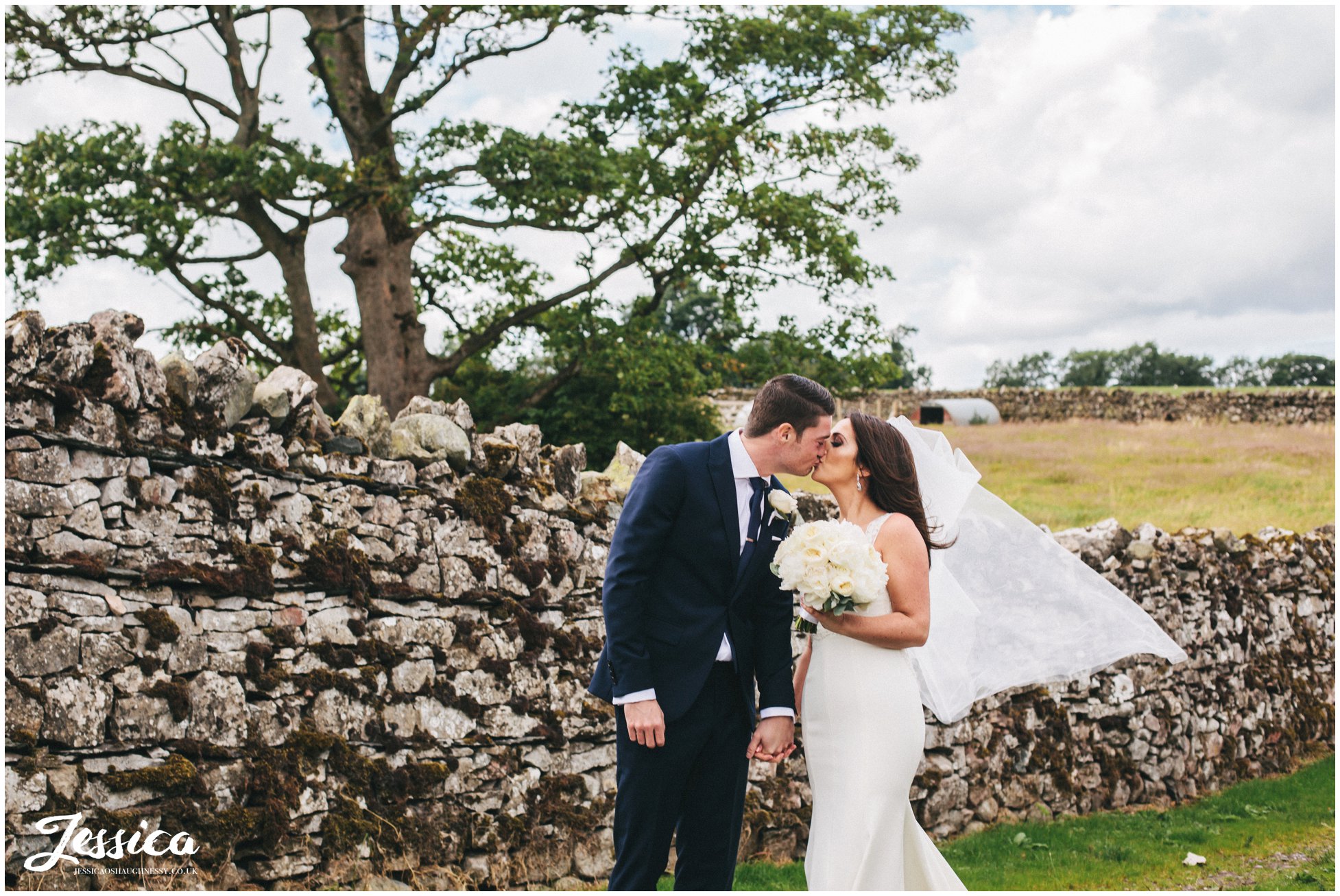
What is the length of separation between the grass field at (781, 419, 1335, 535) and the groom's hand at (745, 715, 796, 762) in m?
9.50

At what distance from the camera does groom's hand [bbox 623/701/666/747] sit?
353 cm

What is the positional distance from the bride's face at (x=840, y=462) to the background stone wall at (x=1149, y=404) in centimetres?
2606

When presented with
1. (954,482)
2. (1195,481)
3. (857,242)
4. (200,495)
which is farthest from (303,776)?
(1195,481)

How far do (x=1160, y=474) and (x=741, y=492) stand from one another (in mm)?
18316

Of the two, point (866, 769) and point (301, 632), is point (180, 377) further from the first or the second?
point (866, 769)

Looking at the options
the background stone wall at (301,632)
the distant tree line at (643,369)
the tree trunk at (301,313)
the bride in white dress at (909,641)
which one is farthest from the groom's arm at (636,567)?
the tree trunk at (301,313)

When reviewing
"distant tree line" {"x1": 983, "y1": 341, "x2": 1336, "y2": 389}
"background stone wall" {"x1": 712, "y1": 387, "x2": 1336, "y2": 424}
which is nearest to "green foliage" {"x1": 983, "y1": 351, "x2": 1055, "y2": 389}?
"distant tree line" {"x1": 983, "y1": 341, "x2": 1336, "y2": 389}

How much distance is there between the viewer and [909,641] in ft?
13.4

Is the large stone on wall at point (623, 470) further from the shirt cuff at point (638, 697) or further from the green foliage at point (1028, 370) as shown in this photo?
the green foliage at point (1028, 370)

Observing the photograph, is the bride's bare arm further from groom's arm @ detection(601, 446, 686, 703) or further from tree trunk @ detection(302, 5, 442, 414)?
tree trunk @ detection(302, 5, 442, 414)

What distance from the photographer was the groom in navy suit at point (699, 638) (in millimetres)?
3619

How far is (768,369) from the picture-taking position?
14.5 metres

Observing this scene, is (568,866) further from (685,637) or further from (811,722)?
(685,637)

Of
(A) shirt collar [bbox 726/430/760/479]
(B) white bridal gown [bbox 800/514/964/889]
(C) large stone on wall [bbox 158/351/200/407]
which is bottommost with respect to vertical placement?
(B) white bridal gown [bbox 800/514/964/889]
